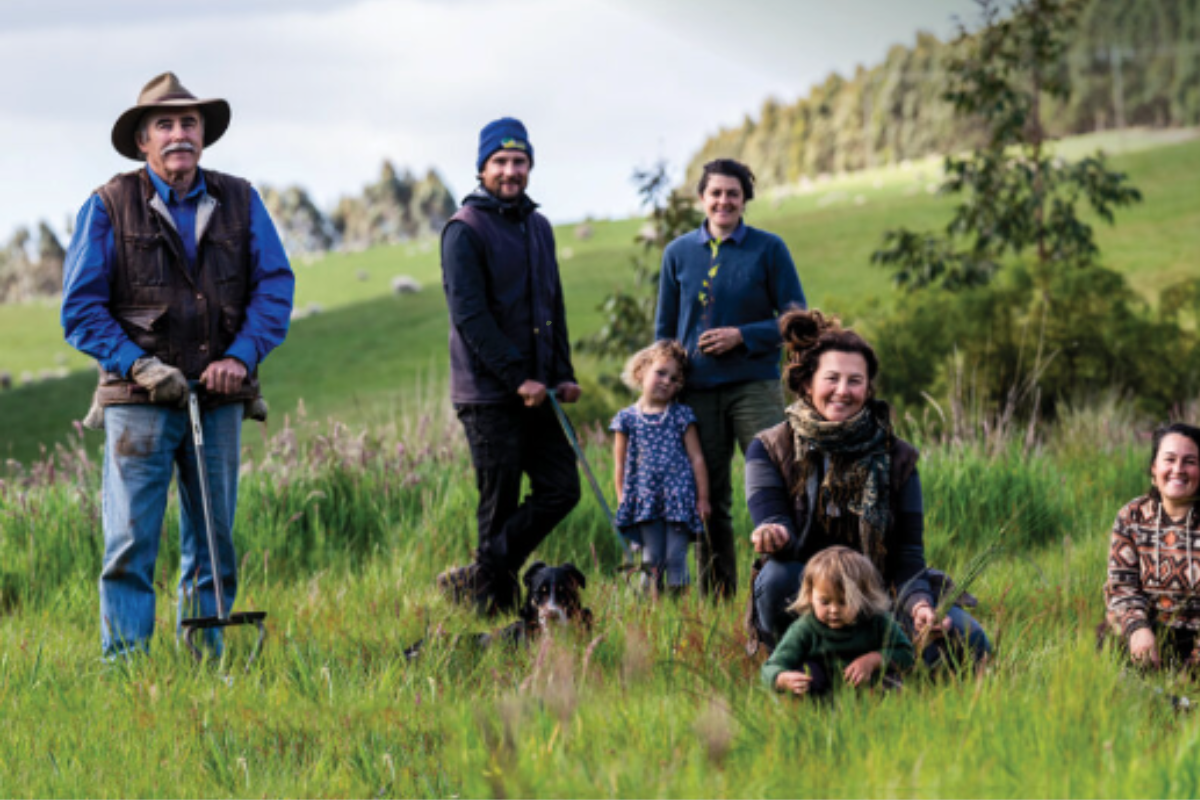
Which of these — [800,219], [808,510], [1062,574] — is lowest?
[1062,574]

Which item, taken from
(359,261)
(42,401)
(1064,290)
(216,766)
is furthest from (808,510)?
(359,261)

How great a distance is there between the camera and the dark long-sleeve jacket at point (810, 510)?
4.36m

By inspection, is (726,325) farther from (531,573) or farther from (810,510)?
(810,510)

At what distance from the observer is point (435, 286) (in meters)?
34.5

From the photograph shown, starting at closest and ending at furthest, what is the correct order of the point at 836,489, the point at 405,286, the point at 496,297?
the point at 836,489
the point at 496,297
the point at 405,286

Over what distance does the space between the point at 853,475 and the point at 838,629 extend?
0.61m

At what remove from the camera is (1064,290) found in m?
11.7

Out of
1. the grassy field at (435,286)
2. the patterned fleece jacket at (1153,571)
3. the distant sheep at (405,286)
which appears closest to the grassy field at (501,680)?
the patterned fleece jacket at (1153,571)

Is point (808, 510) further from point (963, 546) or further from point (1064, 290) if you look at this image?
point (1064, 290)

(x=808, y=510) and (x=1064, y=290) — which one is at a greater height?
(x=1064, y=290)

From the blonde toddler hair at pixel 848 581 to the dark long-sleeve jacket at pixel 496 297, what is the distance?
1986mm

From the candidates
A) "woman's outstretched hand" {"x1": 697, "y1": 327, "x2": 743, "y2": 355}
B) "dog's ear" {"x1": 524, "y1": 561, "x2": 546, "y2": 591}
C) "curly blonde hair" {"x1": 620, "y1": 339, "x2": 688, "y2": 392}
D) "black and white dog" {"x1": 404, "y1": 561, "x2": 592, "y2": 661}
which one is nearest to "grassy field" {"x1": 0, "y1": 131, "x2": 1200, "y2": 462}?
"curly blonde hair" {"x1": 620, "y1": 339, "x2": 688, "y2": 392}

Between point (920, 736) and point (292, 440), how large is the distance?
16.9 ft

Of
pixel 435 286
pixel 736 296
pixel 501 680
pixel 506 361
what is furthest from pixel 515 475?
pixel 435 286
